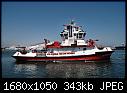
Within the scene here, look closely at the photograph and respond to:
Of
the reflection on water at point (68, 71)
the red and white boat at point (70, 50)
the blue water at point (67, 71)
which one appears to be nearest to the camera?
the blue water at point (67, 71)

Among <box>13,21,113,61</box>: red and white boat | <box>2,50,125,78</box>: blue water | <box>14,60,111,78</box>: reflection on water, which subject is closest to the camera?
<box>2,50,125,78</box>: blue water

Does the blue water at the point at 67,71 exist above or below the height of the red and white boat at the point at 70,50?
below

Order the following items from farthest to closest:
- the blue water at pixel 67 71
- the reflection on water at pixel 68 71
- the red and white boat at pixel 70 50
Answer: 1. the red and white boat at pixel 70 50
2. the reflection on water at pixel 68 71
3. the blue water at pixel 67 71

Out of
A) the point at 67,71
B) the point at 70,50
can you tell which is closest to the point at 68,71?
the point at 67,71

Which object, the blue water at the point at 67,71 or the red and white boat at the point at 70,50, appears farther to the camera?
the red and white boat at the point at 70,50

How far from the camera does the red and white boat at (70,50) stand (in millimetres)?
50156

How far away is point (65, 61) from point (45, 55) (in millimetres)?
4947

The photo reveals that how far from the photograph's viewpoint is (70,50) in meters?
52.9

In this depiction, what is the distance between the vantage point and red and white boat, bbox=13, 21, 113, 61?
165 feet

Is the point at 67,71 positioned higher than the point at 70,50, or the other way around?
the point at 70,50

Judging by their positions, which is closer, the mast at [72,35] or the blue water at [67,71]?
the blue water at [67,71]

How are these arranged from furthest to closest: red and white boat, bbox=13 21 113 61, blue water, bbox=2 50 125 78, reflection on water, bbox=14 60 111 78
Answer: red and white boat, bbox=13 21 113 61 < reflection on water, bbox=14 60 111 78 < blue water, bbox=2 50 125 78

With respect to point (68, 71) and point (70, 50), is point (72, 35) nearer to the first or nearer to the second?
point (70, 50)

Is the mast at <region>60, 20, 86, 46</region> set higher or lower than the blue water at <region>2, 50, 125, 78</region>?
higher
